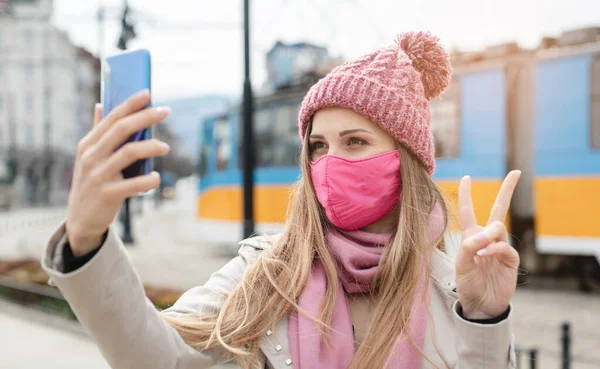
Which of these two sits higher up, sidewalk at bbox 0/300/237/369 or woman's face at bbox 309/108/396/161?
woman's face at bbox 309/108/396/161

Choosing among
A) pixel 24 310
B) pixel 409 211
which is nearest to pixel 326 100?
pixel 409 211

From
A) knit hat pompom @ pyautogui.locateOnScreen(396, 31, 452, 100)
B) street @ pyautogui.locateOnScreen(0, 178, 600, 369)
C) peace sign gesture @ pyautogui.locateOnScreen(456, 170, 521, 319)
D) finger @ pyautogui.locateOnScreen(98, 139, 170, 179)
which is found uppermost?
knit hat pompom @ pyautogui.locateOnScreen(396, 31, 452, 100)

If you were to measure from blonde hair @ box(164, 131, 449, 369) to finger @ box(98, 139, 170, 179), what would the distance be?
62cm

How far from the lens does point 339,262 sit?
6.28 ft

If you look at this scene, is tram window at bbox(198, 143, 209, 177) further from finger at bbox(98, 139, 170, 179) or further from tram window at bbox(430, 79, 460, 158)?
finger at bbox(98, 139, 170, 179)

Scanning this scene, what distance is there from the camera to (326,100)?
196 centimetres

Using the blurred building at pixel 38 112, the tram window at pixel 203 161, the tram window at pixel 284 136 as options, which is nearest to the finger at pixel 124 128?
the tram window at pixel 284 136

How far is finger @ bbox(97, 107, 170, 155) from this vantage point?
1.11 metres

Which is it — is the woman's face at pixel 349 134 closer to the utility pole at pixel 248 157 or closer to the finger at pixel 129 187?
the finger at pixel 129 187

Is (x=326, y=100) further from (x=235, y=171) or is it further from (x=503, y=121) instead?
(x=235, y=171)

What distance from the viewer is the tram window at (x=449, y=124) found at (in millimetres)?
11578

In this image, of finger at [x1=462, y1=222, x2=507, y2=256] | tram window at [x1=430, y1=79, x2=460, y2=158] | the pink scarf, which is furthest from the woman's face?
tram window at [x1=430, y1=79, x2=460, y2=158]

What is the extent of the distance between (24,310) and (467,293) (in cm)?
857

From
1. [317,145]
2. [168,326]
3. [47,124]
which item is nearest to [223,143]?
[317,145]
